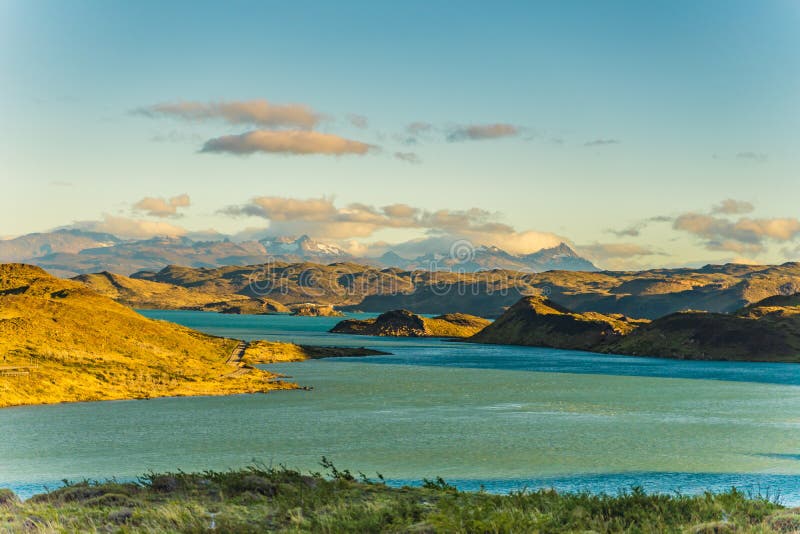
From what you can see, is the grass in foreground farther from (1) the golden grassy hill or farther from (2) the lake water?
(1) the golden grassy hill

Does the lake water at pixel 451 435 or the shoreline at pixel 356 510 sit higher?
the shoreline at pixel 356 510

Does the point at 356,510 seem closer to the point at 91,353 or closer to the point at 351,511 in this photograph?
the point at 351,511

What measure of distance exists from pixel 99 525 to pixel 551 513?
57.7 feet

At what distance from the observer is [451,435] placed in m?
74.4

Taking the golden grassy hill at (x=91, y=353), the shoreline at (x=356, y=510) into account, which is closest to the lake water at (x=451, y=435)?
the golden grassy hill at (x=91, y=353)

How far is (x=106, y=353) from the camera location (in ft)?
408

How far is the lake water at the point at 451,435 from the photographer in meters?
55.1

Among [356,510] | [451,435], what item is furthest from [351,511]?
[451,435]

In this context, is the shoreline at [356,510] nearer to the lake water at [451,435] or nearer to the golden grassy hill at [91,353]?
the lake water at [451,435]

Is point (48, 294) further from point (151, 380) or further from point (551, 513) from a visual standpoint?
point (551, 513)

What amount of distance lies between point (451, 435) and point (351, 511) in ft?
152

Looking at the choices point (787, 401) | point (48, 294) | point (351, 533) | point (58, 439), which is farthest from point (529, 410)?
point (48, 294)

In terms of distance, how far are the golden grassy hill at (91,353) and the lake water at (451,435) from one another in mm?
6719

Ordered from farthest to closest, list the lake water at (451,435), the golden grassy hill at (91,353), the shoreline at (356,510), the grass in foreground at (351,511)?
1. the golden grassy hill at (91,353)
2. the lake water at (451,435)
3. the shoreline at (356,510)
4. the grass in foreground at (351,511)
